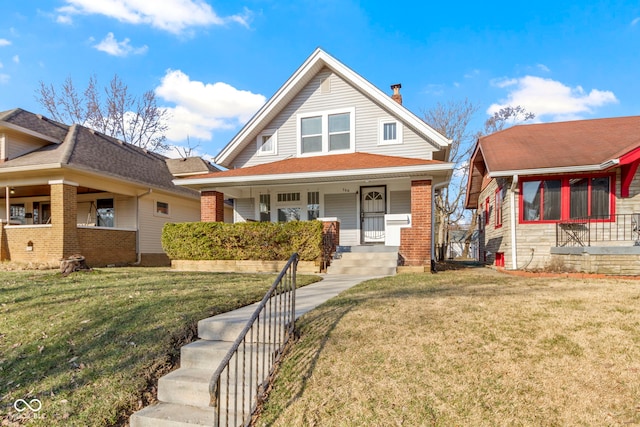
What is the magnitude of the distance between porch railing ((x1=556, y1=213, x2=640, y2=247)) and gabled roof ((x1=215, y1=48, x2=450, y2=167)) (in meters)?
4.33

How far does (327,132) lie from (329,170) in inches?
123

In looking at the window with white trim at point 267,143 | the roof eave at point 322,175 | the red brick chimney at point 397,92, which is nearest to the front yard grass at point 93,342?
the roof eave at point 322,175

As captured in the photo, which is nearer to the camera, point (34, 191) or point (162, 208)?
point (34, 191)

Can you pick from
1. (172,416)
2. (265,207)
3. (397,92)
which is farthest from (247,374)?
(397,92)

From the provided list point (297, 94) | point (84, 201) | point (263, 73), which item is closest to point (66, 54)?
point (84, 201)

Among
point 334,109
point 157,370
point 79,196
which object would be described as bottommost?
point 157,370

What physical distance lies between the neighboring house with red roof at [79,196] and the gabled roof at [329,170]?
3.57 metres

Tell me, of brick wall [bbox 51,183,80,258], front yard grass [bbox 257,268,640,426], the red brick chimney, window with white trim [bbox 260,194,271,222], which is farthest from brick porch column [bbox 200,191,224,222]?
front yard grass [bbox 257,268,640,426]

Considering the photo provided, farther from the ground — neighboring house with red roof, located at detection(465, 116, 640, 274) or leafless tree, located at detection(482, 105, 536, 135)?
leafless tree, located at detection(482, 105, 536, 135)

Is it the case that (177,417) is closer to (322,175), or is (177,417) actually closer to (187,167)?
(322,175)

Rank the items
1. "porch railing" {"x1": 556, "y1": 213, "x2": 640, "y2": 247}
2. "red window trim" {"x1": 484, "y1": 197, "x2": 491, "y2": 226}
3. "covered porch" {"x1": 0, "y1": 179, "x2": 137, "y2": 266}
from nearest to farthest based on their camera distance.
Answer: "porch railing" {"x1": 556, "y1": 213, "x2": 640, "y2": 247}, "covered porch" {"x1": 0, "y1": 179, "x2": 137, "y2": 266}, "red window trim" {"x1": 484, "y1": 197, "x2": 491, "y2": 226}

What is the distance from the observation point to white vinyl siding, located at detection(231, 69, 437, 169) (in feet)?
40.9

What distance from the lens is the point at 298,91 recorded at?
13.4 m

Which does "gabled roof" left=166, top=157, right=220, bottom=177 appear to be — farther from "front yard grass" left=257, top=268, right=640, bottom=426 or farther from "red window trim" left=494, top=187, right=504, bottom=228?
"front yard grass" left=257, top=268, right=640, bottom=426
